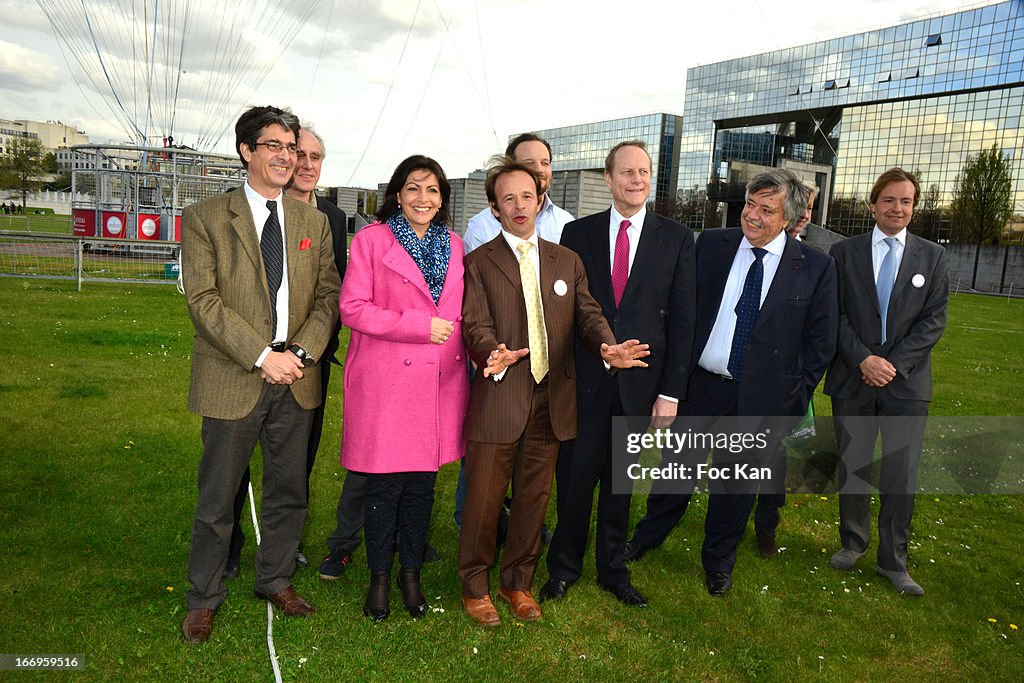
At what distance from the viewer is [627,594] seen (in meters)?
4.23

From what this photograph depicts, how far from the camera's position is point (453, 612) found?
156 inches

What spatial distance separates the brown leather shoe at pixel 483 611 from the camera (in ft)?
12.6

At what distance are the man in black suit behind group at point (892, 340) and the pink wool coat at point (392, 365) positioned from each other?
282 centimetres

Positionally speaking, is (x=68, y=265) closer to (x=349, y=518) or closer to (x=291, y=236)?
(x=349, y=518)

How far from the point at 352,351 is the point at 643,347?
1.61 m

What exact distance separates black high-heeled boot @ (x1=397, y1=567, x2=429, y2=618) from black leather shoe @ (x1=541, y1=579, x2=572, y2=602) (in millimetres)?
759

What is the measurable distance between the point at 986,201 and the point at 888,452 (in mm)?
49624

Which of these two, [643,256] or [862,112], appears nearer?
[643,256]

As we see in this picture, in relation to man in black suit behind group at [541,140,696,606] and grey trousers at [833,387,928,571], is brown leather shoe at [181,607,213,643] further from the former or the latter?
grey trousers at [833,387,928,571]

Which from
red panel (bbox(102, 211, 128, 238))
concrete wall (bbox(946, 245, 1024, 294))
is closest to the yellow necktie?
red panel (bbox(102, 211, 128, 238))

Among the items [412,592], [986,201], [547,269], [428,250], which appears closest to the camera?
[428,250]

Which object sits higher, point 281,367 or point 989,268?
point 989,268

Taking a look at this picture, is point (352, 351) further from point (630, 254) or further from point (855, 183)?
point (855, 183)

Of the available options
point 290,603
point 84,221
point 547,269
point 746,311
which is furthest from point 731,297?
point 84,221
